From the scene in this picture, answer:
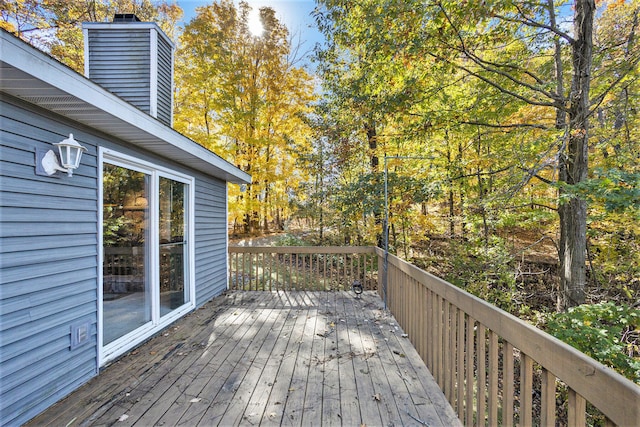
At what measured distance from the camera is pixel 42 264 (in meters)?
1.95

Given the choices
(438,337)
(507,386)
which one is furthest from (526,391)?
(438,337)

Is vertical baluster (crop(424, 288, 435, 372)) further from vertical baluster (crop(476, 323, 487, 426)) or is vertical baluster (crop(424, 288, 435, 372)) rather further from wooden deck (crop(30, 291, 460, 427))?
vertical baluster (crop(476, 323, 487, 426))

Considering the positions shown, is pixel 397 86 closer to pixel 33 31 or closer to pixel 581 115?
pixel 581 115

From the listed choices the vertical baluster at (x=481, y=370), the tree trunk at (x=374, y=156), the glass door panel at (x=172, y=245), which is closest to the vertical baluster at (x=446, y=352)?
the vertical baluster at (x=481, y=370)

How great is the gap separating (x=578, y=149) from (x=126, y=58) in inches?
240

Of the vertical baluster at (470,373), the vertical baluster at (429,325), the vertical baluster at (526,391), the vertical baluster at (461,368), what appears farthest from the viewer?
the vertical baluster at (429,325)

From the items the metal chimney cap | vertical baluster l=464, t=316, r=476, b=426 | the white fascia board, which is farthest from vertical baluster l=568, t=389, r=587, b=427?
the metal chimney cap

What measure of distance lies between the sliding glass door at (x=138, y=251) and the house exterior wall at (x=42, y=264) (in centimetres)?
19

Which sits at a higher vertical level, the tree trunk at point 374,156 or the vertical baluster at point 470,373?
the tree trunk at point 374,156

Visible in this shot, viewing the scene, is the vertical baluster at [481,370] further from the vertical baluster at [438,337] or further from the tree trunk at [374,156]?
the tree trunk at [374,156]

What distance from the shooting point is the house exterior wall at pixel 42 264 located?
174 cm

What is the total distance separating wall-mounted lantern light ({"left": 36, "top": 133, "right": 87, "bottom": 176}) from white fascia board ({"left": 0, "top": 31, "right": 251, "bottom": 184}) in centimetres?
33

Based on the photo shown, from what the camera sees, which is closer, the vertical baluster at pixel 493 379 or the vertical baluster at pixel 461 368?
the vertical baluster at pixel 493 379

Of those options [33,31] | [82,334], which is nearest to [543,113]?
[82,334]
